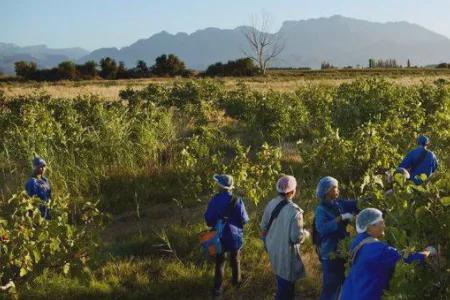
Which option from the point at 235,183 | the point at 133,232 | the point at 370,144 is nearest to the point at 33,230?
the point at 235,183

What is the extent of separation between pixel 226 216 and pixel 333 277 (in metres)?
1.59

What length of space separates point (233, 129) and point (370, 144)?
34.1 ft

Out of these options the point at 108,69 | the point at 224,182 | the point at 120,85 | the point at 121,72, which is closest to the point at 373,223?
the point at 224,182

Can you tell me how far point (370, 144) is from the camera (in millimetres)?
Result: 8375

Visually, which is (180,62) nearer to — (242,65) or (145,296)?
(242,65)

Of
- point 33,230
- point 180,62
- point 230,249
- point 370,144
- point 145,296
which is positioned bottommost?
point 145,296

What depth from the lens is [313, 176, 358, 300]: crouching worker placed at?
18.4 feet

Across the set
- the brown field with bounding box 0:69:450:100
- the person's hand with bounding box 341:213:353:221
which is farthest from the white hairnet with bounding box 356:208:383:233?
the brown field with bounding box 0:69:450:100

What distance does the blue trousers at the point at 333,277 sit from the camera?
5887 millimetres

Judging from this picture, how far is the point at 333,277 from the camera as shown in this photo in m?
5.93

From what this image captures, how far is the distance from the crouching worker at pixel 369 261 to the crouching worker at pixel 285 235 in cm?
137

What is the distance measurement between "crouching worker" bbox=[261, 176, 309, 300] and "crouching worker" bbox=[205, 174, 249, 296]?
32.9 inches

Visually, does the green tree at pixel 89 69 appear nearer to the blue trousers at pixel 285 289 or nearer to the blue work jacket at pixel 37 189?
the blue work jacket at pixel 37 189

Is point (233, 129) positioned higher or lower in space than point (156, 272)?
higher
